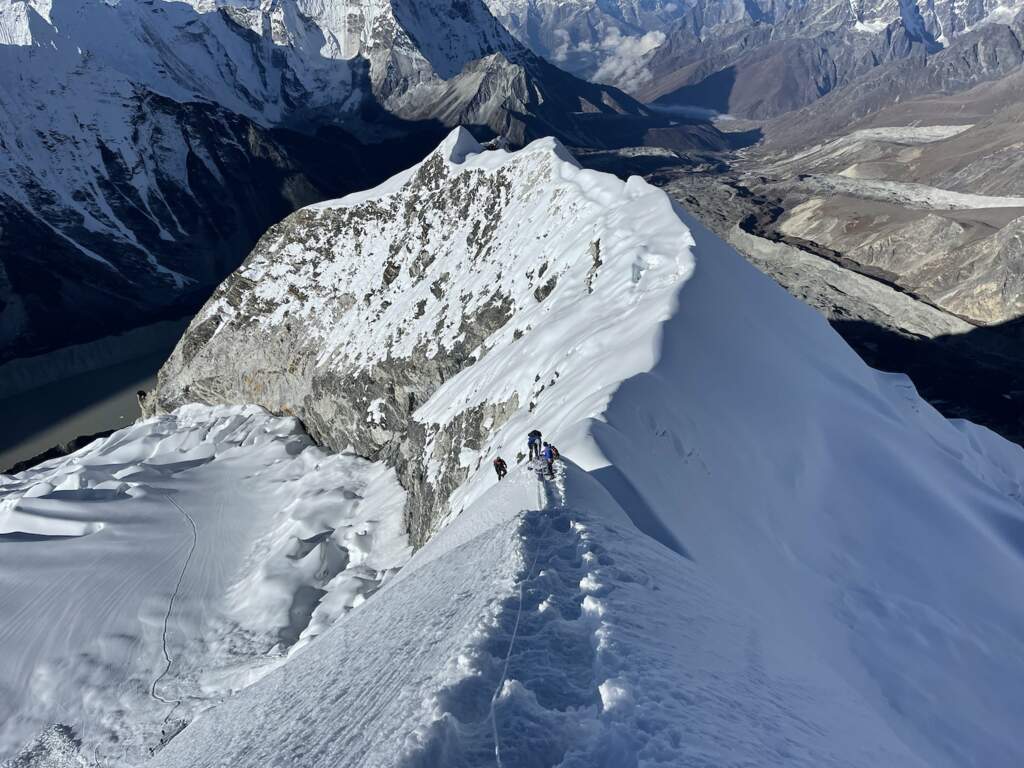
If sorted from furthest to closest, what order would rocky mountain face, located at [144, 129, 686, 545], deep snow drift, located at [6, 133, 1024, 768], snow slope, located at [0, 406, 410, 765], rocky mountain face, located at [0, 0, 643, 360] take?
rocky mountain face, located at [0, 0, 643, 360] → rocky mountain face, located at [144, 129, 686, 545] → snow slope, located at [0, 406, 410, 765] → deep snow drift, located at [6, 133, 1024, 768]

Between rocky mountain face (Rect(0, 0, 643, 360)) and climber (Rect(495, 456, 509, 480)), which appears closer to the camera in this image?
climber (Rect(495, 456, 509, 480))

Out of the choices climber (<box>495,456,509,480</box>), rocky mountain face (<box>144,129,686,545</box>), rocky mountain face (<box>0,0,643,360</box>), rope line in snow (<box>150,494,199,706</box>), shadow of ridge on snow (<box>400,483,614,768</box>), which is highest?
rocky mountain face (<box>0,0,643,360</box>)

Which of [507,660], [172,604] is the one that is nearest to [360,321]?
[172,604]

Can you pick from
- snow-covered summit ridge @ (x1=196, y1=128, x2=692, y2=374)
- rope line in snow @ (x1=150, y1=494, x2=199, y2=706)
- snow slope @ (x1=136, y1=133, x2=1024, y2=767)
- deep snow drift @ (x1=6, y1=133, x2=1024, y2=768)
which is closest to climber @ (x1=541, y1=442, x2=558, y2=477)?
deep snow drift @ (x1=6, y1=133, x2=1024, y2=768)

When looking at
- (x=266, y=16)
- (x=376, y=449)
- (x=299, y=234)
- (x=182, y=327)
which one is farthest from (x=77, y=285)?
(x=266, y=16)

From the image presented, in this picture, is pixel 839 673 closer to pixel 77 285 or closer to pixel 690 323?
pixel 690 323

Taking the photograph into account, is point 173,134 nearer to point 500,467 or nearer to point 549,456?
point 500,467

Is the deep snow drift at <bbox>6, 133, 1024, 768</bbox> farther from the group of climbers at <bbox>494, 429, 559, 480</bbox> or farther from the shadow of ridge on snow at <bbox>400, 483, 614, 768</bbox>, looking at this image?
the group of climbers at <bbox>494, 429, 559, 480</bbox>
